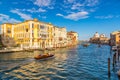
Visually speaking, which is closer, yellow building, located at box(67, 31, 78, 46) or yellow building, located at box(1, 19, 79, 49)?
yellow building, located at box(1, 19, 79, 49)

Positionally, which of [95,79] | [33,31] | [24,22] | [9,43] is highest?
[24,22]

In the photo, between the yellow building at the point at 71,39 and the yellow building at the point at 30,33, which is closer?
the yellow building at the point at 30,33

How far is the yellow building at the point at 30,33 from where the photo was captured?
64.2m

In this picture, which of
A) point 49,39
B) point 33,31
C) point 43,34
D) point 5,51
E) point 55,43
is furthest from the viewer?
point 55,43

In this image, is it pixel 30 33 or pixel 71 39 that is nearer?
pixel 30 33

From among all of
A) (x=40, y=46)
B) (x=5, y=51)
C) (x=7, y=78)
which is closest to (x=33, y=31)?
(x=40, y=46)

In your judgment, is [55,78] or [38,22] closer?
[55,78]

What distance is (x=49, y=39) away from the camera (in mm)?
76062

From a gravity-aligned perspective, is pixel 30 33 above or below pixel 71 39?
above

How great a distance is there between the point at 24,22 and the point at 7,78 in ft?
159

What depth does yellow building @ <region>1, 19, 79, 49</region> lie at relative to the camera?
64.2m

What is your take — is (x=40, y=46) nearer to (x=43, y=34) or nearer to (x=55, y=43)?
(x=43, y=34)

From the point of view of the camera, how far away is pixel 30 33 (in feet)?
209

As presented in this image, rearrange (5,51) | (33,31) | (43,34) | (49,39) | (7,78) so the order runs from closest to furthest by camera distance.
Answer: (7,78) < (5,51) < (33,31) < (43,34) < (49,39)
